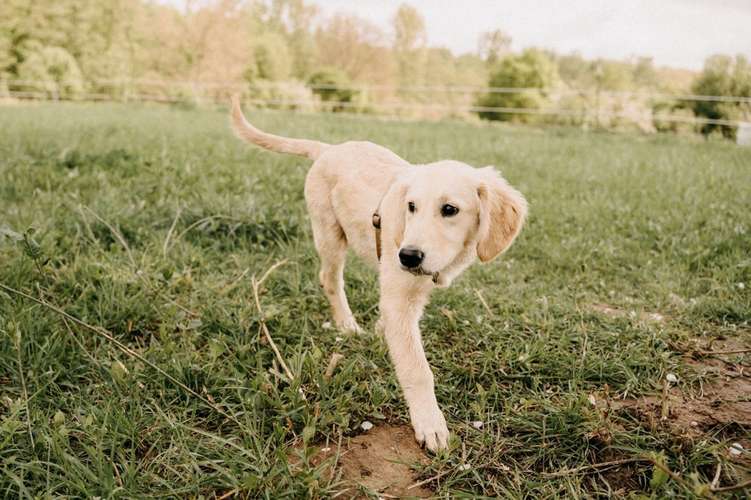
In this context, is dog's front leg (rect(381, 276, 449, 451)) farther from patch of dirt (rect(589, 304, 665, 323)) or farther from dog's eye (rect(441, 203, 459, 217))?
patch of dirt (rect(589, 304, 665, 323))

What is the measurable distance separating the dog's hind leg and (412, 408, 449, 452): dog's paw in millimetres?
1046

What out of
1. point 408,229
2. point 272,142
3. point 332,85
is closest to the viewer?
point 408,229

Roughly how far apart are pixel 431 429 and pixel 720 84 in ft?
66.0

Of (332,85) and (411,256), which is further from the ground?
(332,85)

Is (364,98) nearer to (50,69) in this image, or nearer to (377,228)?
(50,69)

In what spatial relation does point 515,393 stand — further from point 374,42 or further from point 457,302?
point 374,42

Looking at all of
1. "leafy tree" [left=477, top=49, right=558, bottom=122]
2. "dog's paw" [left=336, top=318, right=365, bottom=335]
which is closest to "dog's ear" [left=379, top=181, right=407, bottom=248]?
"dog's paw" [left=336, top=318, right=365, bottom=335]

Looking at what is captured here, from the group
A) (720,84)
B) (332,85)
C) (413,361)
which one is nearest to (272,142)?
(413,361)

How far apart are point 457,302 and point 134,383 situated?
1.88m

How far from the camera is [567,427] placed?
2035 mm

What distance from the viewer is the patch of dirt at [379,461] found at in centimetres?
183

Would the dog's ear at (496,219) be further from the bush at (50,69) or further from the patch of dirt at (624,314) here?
the bush at (50,69)

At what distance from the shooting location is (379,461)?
1979 millimetres

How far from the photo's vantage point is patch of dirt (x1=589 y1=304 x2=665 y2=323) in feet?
9.99
